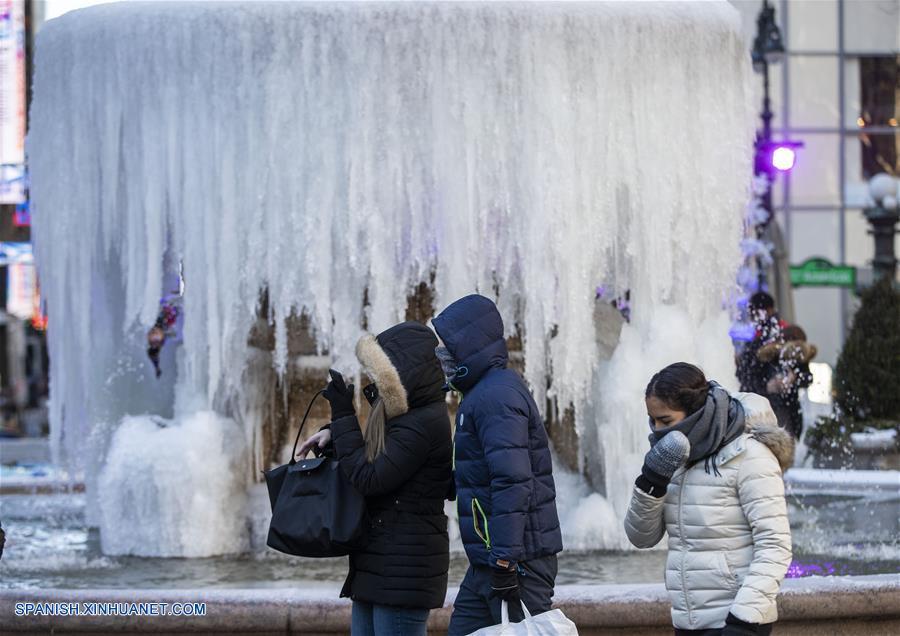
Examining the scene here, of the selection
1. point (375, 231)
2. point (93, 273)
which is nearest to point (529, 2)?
point (375, 231)

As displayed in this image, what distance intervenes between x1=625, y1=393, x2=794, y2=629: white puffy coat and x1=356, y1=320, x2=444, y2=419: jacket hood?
71cm

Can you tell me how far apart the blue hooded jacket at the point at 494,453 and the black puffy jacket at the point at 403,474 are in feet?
0.66

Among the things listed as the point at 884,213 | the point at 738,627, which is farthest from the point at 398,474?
the point at 884,213

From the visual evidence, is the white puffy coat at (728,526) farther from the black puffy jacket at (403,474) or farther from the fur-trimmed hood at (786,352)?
the fur-trimmed hood at (786,352)

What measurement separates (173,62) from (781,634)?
4472mm

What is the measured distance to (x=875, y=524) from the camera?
8867 mm

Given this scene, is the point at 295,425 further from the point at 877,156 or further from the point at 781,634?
the point at 877,156

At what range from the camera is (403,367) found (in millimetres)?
4199

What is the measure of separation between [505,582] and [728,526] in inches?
24.8

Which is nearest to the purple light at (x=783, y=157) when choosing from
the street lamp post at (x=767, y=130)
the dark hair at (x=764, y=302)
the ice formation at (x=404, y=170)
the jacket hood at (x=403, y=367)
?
the street lamp post at (x=767, y=130)

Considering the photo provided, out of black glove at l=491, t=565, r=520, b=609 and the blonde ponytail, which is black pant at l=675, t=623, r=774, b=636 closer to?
black glove at l=491, t=565, r=520, b=609

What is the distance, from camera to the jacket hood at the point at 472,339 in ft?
13.2

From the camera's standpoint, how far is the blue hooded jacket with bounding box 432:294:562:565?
3783 mm

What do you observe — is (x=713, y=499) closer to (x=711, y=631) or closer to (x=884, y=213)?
(x=711, y=631)
